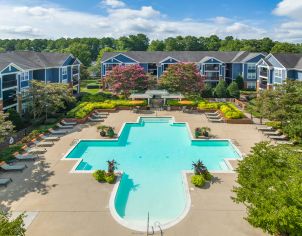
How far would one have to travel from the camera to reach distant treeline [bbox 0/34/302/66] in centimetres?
9581

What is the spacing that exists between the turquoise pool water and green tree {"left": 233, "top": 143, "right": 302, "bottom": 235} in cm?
474

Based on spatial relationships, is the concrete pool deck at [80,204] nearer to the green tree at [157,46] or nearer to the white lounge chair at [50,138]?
the white lounge chair at [50,138]

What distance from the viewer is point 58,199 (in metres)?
17.0

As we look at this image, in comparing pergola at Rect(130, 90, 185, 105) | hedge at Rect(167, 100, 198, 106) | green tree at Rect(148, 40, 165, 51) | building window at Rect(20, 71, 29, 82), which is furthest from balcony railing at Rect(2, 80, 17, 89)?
green tree at Rect(148, 40, 165, 51)

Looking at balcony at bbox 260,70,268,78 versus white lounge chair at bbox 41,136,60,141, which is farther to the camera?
balcony at bbox 260,70,268,78

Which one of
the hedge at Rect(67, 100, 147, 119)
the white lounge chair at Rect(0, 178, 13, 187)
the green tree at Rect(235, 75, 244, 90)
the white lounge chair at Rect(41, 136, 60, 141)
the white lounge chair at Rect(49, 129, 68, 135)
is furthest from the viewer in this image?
the green tree at Rect(235, 75, 244, 90)

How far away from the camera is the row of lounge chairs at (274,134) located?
28.8 metres

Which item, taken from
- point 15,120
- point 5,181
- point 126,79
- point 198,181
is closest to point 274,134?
point 198,181

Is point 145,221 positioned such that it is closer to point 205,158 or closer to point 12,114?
point 205,158

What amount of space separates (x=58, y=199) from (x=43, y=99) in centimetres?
2088

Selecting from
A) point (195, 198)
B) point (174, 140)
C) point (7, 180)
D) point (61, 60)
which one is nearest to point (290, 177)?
point (195, 198)

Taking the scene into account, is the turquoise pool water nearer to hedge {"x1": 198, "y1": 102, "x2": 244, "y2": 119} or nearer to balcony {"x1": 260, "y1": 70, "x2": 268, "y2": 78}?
hedge {"x1": 198, "y1": 102, "x2": 244, "y2": 119}

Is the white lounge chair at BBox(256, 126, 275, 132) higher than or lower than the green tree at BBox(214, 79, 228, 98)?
lower

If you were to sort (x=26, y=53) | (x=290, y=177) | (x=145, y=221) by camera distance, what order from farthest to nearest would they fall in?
(x=26, y=53) < (x=145, y=221) < (x=290, y=177)
